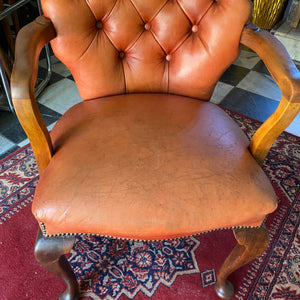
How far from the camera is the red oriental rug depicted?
940mm

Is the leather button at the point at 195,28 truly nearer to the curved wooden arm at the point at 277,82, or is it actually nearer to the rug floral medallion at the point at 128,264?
the curved wooden arm at the point at 277,82

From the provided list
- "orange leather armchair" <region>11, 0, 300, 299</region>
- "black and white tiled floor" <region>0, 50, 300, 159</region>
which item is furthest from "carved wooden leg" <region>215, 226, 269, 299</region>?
"black and white tiled floor" <region>0, 50, 300, 159</region>

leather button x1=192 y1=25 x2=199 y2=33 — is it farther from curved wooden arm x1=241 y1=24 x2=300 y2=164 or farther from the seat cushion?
the seat cushion

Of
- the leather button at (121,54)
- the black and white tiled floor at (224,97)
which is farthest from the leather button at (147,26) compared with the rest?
the black and white tiled floor at (224,97)

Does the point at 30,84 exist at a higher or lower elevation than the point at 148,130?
higher

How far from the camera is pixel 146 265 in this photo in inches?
40.0

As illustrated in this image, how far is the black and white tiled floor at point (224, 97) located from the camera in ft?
5.00

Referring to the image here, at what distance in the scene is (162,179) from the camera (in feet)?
2.27

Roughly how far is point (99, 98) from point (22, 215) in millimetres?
552

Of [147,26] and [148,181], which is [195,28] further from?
[148,181]

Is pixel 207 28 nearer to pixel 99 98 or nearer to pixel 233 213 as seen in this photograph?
pixel 99 98

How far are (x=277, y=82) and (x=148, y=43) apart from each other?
433 mm

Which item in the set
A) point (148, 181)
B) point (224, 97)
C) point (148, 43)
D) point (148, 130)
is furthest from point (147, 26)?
point (224, 97)

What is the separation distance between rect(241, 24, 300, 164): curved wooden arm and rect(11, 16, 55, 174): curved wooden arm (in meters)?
0.55
